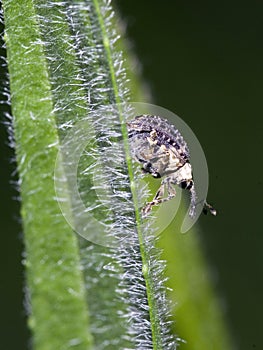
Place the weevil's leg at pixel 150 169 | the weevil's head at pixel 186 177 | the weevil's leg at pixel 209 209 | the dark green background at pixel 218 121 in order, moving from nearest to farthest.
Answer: the weevil's leg at pixel 150 169 → the weevil's head at pixel 186 177 → the weevil's leg at pixel 209 209 → the dark green background at pixel 218 121

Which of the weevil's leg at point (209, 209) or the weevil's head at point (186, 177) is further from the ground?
the weevil's head at point (186, 177)

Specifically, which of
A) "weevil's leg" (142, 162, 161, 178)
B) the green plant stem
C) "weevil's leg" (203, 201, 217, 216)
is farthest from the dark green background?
the green plant stem

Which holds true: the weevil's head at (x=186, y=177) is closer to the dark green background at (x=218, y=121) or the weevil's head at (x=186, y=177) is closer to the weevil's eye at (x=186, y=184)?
the weevil's eye at (x=186, y=184)

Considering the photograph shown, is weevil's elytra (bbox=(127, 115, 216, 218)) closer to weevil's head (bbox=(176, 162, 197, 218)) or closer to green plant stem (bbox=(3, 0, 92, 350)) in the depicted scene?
weevil's head (bbox=(176, 162, 197, 218))

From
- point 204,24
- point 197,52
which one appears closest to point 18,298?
point 197,52

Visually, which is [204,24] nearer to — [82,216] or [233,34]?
[233,34]

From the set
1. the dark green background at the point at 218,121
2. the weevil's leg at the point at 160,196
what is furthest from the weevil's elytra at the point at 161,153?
the dark green background at the point at 218,121

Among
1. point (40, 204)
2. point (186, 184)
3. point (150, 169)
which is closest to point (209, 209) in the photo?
point (186, 184)
